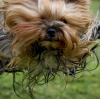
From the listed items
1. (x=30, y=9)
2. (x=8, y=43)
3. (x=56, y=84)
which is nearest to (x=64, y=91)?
(x=56, y=84)

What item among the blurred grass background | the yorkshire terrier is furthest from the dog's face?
the blurred grass background

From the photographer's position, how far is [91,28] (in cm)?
527

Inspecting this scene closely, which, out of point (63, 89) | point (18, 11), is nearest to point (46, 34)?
point (18, 11)

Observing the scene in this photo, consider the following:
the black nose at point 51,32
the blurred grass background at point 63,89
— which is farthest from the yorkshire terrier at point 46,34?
the blurred grass background at point 63,89

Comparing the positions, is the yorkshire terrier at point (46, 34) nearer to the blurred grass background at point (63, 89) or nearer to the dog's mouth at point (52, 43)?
Answer: the dog's mouth at point (52, 43)

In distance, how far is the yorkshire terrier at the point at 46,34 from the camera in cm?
478

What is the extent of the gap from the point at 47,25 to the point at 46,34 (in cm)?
8

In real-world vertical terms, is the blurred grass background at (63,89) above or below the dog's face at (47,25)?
below

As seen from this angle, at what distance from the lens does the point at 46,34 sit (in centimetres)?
473

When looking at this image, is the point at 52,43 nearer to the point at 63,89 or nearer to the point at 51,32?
the point at 51,32

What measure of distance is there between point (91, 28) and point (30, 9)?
2.14 feet

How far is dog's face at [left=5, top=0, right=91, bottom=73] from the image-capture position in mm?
4766

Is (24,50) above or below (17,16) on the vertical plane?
below

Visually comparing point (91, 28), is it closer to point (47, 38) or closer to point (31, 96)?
point (47, 38)
